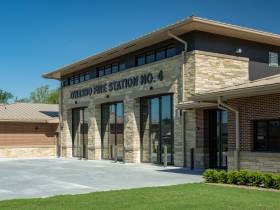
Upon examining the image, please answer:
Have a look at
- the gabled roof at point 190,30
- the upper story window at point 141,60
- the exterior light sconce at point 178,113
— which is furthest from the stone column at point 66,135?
the exterior light sconce at point 178,113

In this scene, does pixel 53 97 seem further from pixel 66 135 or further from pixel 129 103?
pixel 129 103

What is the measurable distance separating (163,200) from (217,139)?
33.8 ft

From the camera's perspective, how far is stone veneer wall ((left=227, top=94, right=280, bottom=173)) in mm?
14977

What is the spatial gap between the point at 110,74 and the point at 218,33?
844 cm

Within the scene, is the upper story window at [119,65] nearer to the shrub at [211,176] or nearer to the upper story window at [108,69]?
the upper story window at [108,69]

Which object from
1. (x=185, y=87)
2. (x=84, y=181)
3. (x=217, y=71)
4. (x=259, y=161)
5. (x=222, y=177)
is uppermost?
(x=217, y=71)

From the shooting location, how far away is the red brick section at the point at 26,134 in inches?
1375

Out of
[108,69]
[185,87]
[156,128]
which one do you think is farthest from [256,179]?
[108,69]

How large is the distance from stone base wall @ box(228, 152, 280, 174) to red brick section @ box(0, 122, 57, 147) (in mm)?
22976

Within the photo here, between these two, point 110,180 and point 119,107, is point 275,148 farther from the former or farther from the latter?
point 119,107

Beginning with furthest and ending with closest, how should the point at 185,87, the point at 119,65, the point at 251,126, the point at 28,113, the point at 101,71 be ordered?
the point at 28,113
the point at 101,71
the point at 119,65
the point at 185,87
the point at 251,126

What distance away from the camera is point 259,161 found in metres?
15.3

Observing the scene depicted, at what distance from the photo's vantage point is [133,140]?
24.8 metres

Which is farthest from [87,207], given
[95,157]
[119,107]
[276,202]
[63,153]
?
[63,153]
